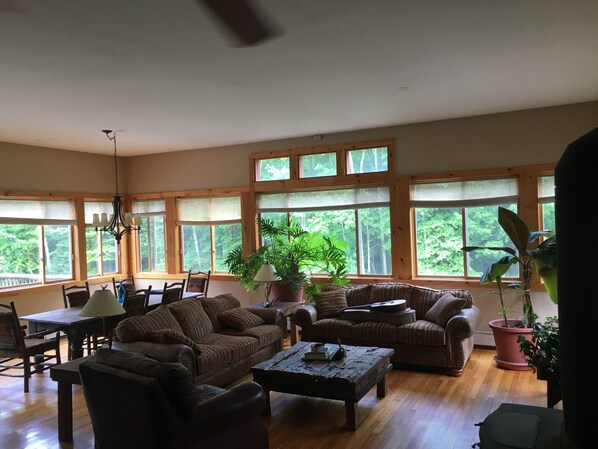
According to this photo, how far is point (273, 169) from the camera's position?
305 inches

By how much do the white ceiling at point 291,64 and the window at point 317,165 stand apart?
891mm

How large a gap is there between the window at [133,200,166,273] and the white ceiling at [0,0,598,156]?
2.51 m

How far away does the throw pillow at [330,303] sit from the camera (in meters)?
6.07

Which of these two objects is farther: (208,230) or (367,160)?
(208,230)

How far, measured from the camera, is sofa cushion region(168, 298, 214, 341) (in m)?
5.12

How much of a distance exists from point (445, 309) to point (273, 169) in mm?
3555

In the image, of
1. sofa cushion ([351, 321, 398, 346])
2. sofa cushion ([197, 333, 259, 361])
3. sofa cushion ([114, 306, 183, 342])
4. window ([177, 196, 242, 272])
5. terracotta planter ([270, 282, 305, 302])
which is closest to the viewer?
sofa cushion ([114, 306, 183, 342])

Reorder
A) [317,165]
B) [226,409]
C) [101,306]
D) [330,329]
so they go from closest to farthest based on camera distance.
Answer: [226,409] < [101,306] < [330,329] < [317,165]

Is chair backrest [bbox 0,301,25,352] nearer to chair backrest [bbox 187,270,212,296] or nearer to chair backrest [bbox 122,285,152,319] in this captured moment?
chair backrest [bbox 122,285,152,319]

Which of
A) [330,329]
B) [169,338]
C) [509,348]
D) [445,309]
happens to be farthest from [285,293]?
[509,348]

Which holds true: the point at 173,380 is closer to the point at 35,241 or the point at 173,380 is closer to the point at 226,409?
the point at 226,409

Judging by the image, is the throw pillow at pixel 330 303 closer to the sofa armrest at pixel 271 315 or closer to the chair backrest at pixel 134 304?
the sofa armrest at pixel 271 315

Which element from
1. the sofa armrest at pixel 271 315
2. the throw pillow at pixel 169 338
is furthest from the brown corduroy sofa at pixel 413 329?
the throw pillow at pixel 169 338

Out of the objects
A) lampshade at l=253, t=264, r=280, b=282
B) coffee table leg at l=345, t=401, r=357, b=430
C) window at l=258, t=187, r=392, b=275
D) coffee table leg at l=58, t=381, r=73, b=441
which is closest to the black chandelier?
lampshade at l=253, t=264, r=280, b=282
